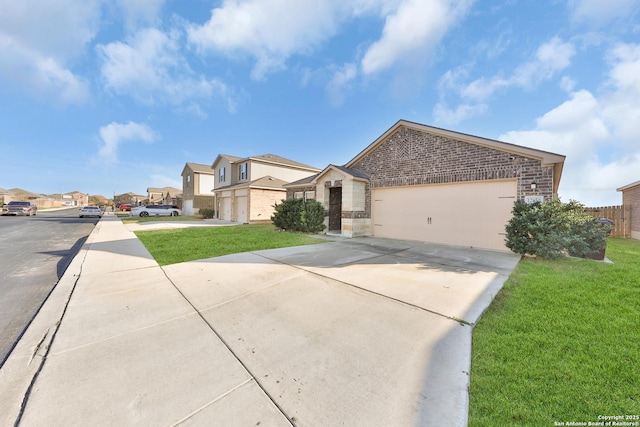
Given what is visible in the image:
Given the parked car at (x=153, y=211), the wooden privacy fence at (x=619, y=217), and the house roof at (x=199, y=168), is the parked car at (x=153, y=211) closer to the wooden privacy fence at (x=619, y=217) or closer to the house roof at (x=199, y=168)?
the house roof at (x=199, y=168)

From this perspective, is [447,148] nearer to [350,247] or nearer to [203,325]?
[350,247]

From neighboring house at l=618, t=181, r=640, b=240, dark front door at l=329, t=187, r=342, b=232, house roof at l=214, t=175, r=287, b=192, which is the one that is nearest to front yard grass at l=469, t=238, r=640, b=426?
dark front door at l=329, t=187, r=342, b=232

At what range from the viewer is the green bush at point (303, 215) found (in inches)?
504

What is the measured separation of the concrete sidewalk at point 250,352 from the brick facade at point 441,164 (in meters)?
4.58

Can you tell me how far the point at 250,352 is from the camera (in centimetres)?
275

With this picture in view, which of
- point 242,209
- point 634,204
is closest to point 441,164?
point 634,204

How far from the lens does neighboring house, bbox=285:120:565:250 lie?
8016 mm

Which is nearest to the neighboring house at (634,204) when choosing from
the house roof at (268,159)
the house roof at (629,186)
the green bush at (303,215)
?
the house roof at (629,186)

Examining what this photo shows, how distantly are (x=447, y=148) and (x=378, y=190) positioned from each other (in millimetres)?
3308

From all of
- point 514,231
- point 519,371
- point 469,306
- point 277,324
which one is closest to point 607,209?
point 514,231

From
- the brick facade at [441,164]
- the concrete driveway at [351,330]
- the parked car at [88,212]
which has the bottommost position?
the concrete driveway at [351,330]

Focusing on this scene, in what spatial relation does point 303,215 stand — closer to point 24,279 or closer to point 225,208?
point 24,279

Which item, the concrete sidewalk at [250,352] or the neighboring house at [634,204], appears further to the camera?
the neighboring house at [634,204]

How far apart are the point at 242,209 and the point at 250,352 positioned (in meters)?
19.0
